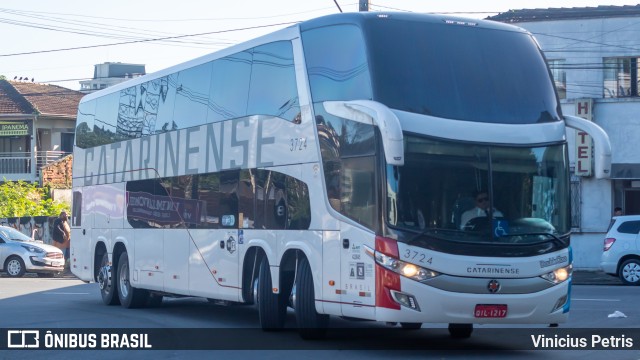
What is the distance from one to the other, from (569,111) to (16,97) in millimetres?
33818

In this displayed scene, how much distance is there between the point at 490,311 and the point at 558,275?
112 centimetres

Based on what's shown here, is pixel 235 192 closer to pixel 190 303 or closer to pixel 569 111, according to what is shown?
pixel 190 303

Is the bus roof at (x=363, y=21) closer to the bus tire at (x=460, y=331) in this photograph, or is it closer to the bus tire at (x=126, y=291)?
the bus tire at (x=460, y=331)

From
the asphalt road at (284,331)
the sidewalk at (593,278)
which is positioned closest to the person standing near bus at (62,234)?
the asphalt road at (284,331)

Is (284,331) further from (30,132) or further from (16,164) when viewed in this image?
(16,164)

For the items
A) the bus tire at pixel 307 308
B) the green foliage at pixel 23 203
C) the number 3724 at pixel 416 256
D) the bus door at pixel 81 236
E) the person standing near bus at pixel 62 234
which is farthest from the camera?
the green foliage at pixel 23 203

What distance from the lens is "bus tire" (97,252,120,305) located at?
2053 centimetres

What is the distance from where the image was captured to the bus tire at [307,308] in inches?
522

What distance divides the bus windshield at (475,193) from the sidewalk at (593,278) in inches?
596

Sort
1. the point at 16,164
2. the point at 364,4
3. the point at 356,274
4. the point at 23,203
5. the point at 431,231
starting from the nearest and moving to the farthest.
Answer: the point at 431,231 → the point at 356,274 → the point at 364,4 → the point at 23,203 → the point at 16,164

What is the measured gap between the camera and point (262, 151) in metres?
14.7

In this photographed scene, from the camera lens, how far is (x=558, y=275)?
12.3 meters

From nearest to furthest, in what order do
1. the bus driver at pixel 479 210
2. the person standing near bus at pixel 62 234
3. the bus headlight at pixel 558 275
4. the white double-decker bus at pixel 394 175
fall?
the white double-decker bus at pixel 394 175 < the bus driver at pixel 479 210 < the bus headlight at pixel 558 275 < the person standing near bus at pixel 62 234

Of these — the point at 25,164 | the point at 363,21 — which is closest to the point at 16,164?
the point at 25,164
